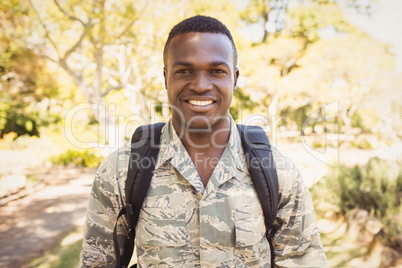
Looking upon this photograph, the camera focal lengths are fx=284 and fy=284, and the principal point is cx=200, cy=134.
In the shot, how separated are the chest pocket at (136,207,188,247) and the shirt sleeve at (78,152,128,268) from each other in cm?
14

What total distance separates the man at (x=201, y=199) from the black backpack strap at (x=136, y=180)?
0.04m

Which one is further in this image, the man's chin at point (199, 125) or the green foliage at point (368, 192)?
the green foliage at point (368, 192)

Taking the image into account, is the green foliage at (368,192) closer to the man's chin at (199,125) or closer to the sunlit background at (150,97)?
the sunlit background at (150,97)

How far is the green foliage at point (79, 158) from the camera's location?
10.5 m

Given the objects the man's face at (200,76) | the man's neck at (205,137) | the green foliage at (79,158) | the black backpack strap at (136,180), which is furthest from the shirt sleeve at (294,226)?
the green foliage at (79,158)

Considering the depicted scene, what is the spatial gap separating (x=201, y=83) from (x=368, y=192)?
4630 millimetres

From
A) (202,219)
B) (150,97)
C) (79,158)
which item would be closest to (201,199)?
(202,219)

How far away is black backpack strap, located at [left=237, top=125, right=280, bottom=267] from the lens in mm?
1380

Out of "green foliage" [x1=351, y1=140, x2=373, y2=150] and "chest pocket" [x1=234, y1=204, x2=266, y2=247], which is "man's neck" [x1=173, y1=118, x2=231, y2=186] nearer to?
"chest pocket" [x1=234, y1=204, x2=266, y2=247]

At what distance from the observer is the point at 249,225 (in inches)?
54.4

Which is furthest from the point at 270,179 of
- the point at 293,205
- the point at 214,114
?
the point at 214,114

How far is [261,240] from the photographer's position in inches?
56.2

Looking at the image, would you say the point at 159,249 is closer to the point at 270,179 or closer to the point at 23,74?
the point at 270,179

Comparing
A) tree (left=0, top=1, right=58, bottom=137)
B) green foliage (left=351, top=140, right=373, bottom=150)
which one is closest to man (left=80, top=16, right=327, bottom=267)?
tree (left=0, top=1, right=58, bottom=137)
